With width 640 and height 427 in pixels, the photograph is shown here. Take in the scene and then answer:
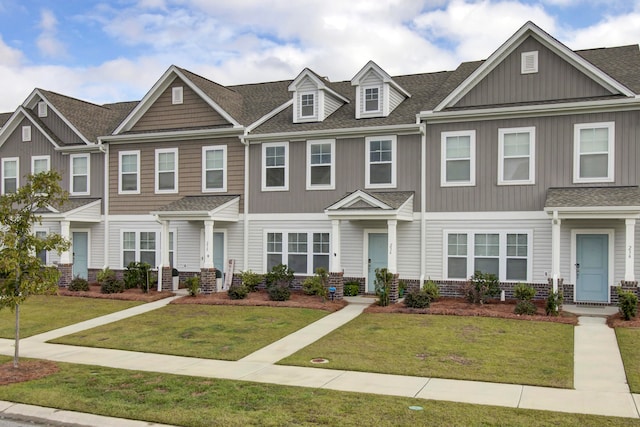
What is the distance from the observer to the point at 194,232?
24.6 m

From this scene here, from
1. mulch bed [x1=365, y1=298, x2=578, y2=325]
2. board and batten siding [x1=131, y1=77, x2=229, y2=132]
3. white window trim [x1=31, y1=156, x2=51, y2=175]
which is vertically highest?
board and batten siding [x1=131, y1=77, x2=229, y2=132]

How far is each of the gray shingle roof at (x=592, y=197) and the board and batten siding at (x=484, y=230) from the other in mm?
1037

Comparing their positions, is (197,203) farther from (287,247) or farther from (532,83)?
(532,83)

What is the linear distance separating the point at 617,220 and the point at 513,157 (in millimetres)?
3645

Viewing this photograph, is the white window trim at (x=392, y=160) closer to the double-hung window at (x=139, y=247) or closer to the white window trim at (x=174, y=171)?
the white window trim at (x=174, y=171)

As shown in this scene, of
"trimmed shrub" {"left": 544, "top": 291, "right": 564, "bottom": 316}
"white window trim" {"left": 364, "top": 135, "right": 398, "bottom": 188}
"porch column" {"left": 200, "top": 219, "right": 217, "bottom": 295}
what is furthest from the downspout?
"porch column" {"left": 200, "top": 219, "right": 217, "bottom": 295}

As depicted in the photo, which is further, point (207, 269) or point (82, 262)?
point (82, 262)

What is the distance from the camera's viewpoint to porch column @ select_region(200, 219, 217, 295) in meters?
22.3

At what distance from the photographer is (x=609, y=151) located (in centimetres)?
1897

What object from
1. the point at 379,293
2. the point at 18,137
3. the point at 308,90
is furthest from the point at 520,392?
the point at 18,137

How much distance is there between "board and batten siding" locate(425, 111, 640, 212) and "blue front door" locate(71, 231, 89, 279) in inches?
584

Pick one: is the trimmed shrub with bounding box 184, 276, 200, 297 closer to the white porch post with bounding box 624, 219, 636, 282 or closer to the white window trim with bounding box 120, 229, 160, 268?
the white window trim with bounding box 120, 229, 160, 268

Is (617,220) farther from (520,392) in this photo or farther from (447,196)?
(520,392)

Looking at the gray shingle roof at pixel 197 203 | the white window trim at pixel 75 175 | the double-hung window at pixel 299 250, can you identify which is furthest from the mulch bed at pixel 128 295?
the white window trim at pixel 75 175
